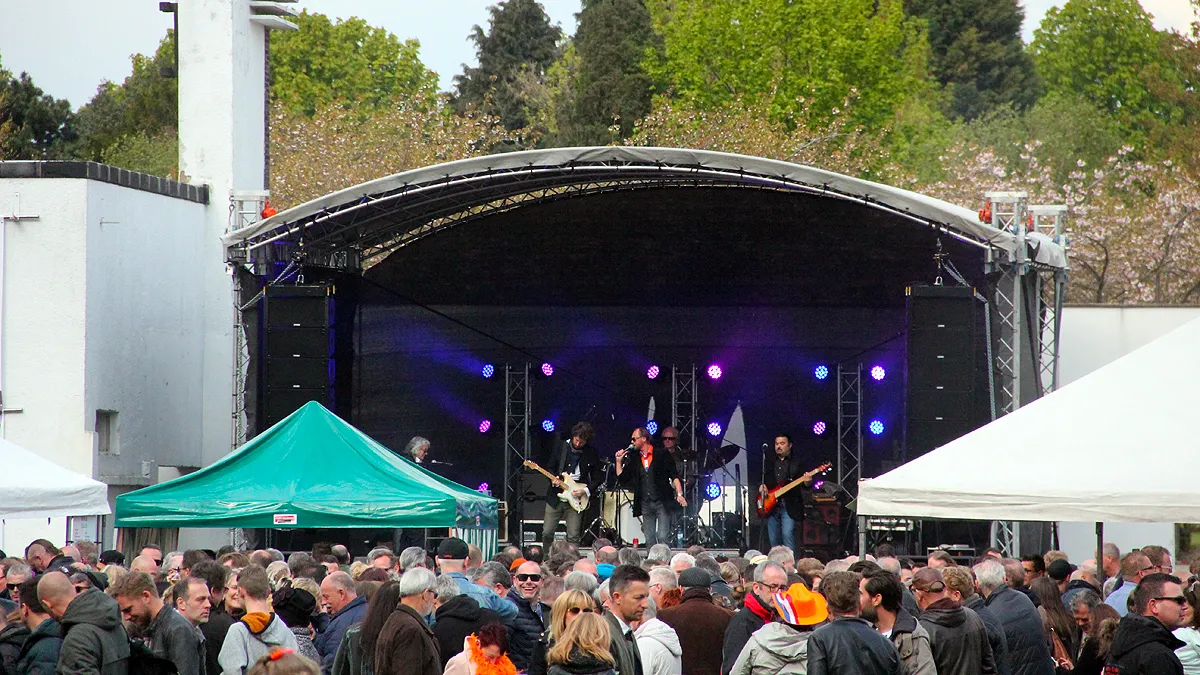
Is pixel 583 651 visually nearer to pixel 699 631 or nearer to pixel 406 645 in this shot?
pixel 406 645

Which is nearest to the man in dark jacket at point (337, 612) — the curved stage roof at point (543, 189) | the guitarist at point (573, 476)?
the curved stage roof at point (543, 189)

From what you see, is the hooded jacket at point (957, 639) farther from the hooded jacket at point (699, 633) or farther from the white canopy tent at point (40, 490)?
the white canopy tent at point (40, 490)

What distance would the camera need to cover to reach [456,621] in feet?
22.2

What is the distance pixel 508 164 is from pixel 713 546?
503 centimetres

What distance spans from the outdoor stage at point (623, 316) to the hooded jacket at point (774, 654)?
1103cm

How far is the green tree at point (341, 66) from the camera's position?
53000mm

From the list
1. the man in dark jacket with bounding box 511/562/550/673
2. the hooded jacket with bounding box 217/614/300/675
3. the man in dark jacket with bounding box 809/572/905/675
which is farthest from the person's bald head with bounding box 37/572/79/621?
the man in dark jacket with bounding box 809/572/905/675

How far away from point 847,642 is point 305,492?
18.9 ft

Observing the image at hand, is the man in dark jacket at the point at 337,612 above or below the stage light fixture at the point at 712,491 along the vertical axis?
above

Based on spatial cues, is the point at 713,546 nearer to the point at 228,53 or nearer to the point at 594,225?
the point at 594,225

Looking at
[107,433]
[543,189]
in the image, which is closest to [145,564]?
[107,433]

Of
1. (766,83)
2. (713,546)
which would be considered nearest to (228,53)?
(713,546)

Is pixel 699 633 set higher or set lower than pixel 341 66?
lower

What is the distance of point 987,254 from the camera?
14.9 m
